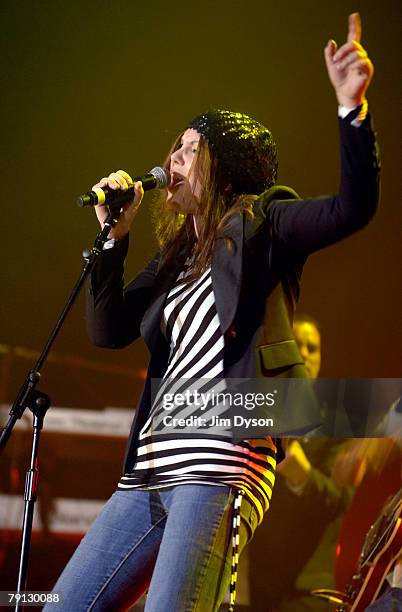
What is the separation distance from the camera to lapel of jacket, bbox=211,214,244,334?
1367mm

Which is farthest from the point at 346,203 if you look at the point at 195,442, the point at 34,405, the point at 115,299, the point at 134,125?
the point at 134,125

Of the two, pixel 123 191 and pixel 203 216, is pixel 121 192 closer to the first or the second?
pixel 123 191

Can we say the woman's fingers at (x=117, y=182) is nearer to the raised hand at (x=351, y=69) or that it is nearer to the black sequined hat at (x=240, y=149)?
the black sequined hat at (x=240, y=149)

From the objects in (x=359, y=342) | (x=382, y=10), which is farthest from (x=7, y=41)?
(x=359, y=342)

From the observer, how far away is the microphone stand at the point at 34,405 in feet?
4.95

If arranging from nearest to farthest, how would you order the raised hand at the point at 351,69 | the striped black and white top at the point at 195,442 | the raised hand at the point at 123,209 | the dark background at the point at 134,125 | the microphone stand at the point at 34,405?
the raised hand at the point at 351,69 → the striped black and white top at the point at 195,442 → the microphone stand at the point at 34,405 → the raised hand at the point at 123,209 → the dark background at the point at 134,125

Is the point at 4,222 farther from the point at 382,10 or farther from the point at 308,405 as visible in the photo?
the point at 308,405

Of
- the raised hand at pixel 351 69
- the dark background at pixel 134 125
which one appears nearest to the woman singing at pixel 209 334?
the raised hand at pixel 351 69

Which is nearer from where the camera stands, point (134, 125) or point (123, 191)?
point (123, 191)

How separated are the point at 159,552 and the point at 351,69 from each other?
83 centimetres

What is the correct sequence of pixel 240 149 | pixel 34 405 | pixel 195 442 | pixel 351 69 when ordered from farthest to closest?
pixel 240 149 → pixel 34 405 → pixel 195 442 → pixel 351 69

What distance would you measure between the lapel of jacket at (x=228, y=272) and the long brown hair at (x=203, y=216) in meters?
0.02

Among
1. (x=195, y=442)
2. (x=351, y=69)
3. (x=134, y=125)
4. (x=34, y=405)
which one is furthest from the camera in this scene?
(x=134, y=125)

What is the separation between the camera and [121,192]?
5.31 feet
